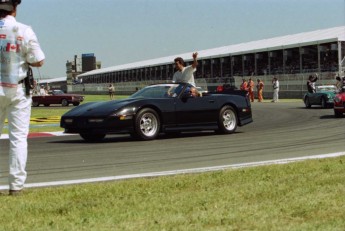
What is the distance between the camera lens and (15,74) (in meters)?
5.61

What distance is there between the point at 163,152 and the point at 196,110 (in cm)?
341

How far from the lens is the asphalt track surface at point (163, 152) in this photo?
771 centimetres

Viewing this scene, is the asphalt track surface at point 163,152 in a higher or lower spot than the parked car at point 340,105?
lower

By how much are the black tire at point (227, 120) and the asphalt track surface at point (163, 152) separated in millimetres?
337

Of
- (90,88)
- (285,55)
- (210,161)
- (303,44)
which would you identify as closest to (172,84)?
(210,161)

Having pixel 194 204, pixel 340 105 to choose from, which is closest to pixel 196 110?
pixel 340 105

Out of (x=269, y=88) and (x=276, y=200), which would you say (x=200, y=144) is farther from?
(x=269, y=88)

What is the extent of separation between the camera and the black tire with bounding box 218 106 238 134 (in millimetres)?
13453

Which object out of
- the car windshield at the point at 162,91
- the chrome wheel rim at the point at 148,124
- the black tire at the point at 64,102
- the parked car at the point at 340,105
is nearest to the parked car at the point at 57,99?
the black tire at the point at 64,102

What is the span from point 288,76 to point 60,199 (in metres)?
38.4

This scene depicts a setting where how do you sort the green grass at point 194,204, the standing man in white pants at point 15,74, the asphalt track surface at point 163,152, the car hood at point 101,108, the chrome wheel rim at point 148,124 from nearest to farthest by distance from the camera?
1. the green grass at point 194,204
2. the standing man in white pants at point 15,74
3. the asphalt track surface at point 163,152
4. the car hood at point 101,108
5. the chrome wheel rim at point 148,124

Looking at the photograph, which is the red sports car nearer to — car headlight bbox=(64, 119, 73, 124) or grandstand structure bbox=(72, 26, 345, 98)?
car headlight bbox=(64, 119, 73, 124)

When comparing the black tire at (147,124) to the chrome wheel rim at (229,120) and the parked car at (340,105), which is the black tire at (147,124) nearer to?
the chrome wheel rim at (229,120)

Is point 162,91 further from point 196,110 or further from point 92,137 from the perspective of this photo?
point 92,137
